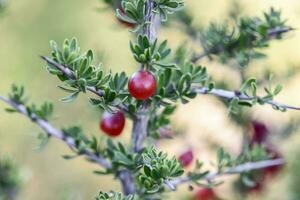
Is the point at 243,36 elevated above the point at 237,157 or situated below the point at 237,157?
above

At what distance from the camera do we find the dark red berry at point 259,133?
3.55 feet

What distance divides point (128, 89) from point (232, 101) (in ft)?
0.40

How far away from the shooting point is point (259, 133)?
42.8 inches

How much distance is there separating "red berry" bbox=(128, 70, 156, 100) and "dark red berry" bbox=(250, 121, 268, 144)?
16.7 inches

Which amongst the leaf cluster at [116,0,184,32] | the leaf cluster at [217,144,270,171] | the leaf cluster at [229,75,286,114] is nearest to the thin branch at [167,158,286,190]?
the leaf cluster at [217,144,270,171]

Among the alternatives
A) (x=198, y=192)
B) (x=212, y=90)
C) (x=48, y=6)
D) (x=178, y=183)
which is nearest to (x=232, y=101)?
(x=212, y=90)

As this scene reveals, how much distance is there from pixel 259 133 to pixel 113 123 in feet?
1.18

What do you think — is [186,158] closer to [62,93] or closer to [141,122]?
[141,122]

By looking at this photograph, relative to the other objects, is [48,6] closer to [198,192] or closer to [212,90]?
[198,192]

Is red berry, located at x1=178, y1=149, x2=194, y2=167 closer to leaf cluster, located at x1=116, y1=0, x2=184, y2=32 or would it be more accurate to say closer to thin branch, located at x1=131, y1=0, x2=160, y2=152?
thin branch, located at x1=131, y1=0, x2=160, y2=152

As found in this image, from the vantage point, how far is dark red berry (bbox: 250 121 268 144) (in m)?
1.08

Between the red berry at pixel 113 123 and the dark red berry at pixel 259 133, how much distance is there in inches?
13.4

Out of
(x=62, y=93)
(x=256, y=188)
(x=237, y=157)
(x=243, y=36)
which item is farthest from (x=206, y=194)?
(x=62, y=93)

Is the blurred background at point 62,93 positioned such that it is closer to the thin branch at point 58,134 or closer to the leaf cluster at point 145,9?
the thin branch at point 58,134
